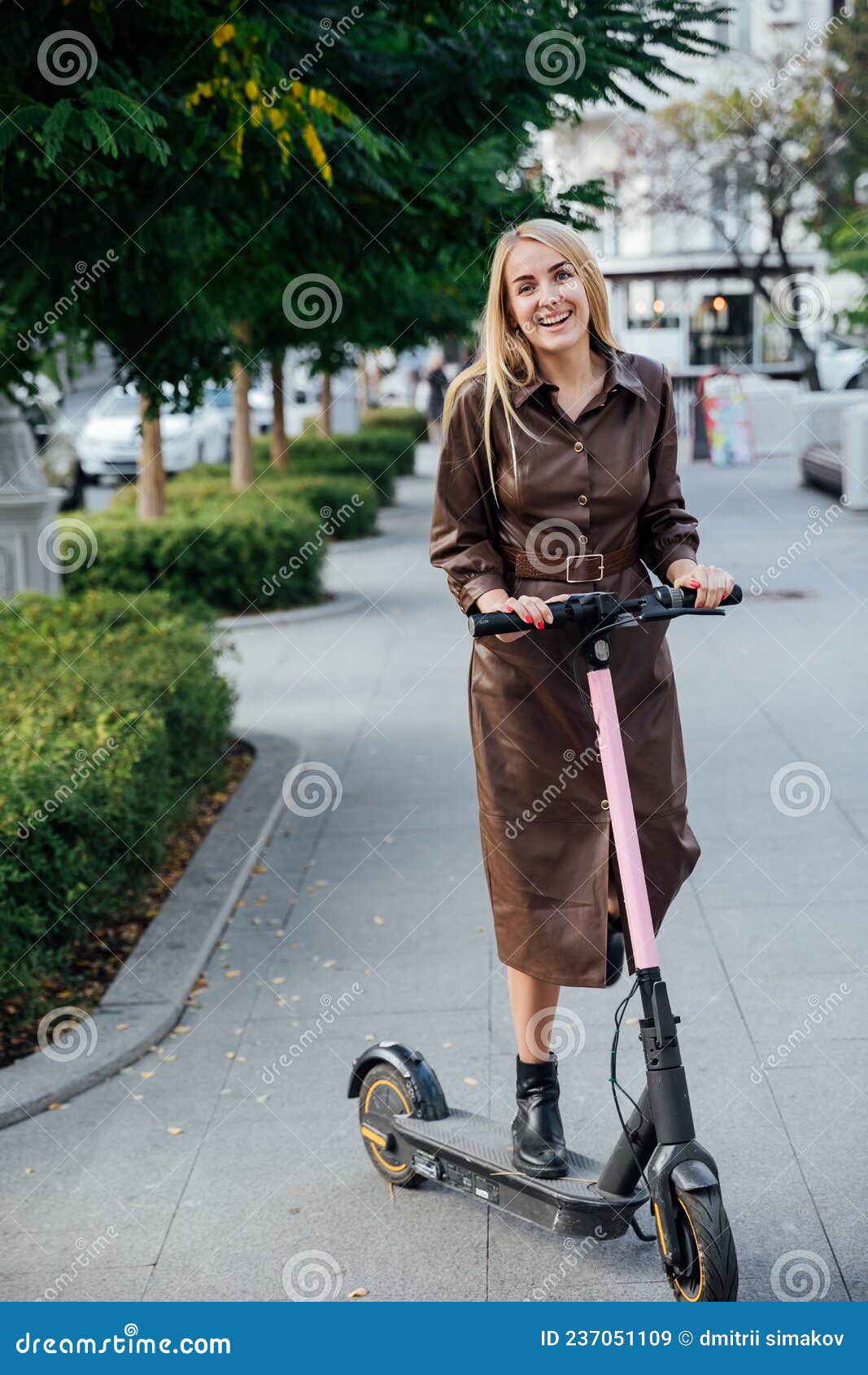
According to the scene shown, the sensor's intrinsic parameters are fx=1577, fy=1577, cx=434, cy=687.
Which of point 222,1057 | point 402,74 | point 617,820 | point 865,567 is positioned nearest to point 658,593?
point 617,820

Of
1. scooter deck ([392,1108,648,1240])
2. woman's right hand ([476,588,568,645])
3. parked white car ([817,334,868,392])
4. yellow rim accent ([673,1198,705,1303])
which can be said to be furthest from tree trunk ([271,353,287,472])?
parked white car ([817,334,868,392])

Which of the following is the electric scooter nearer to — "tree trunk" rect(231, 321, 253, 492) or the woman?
the woman

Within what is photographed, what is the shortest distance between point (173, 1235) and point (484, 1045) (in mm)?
1197

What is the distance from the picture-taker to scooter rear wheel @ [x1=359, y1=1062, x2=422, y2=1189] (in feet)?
11.7

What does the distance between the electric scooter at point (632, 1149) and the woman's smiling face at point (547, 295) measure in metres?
0.55

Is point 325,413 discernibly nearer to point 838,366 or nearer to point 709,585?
point 838,366

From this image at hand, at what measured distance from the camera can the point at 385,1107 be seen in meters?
3.63

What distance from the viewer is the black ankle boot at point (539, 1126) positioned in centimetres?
325

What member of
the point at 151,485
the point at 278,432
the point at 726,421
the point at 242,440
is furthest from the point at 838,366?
the point at 151,485

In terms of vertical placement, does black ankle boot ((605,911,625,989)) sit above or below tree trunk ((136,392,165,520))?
above

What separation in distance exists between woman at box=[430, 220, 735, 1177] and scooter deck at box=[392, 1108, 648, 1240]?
0.18ft

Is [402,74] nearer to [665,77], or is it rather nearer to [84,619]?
[665,77]

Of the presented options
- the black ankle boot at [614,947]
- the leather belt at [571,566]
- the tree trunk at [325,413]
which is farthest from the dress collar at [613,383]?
the tree trunk at [325,413]

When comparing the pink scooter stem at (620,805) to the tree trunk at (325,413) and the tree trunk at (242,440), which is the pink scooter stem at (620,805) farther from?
the tree trunk at (325,413)
